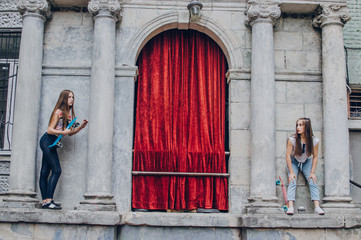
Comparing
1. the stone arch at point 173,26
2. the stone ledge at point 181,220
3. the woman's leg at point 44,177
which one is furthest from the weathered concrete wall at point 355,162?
the woman's leg at point 44,177

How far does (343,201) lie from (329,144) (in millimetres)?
1153

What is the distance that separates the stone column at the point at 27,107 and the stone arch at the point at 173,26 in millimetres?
1925

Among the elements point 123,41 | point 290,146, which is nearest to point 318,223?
point 290,146

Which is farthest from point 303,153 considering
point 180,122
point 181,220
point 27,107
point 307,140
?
point 27,107

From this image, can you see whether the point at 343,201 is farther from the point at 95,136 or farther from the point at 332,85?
the point at 95,136

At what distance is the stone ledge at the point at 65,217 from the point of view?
952 cm

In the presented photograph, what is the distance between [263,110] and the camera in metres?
10.5

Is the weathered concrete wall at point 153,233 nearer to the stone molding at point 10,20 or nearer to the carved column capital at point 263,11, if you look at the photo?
the carved column capital at point 263,11

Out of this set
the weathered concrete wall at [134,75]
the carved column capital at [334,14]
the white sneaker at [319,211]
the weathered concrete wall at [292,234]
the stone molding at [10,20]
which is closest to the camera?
the weathered concrete wall at [292,234]

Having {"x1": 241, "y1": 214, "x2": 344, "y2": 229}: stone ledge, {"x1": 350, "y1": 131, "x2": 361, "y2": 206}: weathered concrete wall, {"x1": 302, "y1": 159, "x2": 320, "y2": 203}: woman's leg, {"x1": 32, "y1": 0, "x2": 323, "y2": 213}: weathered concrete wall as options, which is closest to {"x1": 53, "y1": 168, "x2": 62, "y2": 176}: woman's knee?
{"x1": 32, "y1": 0, "x2": 323, "y2": 213}: weathered concrete wall

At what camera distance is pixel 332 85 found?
35.3 feet

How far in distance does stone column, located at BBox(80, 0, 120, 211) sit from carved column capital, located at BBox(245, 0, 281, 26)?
277 cm

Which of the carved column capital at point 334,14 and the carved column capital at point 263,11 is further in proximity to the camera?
the carved column capital at point 334,14

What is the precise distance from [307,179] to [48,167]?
5.16 m
